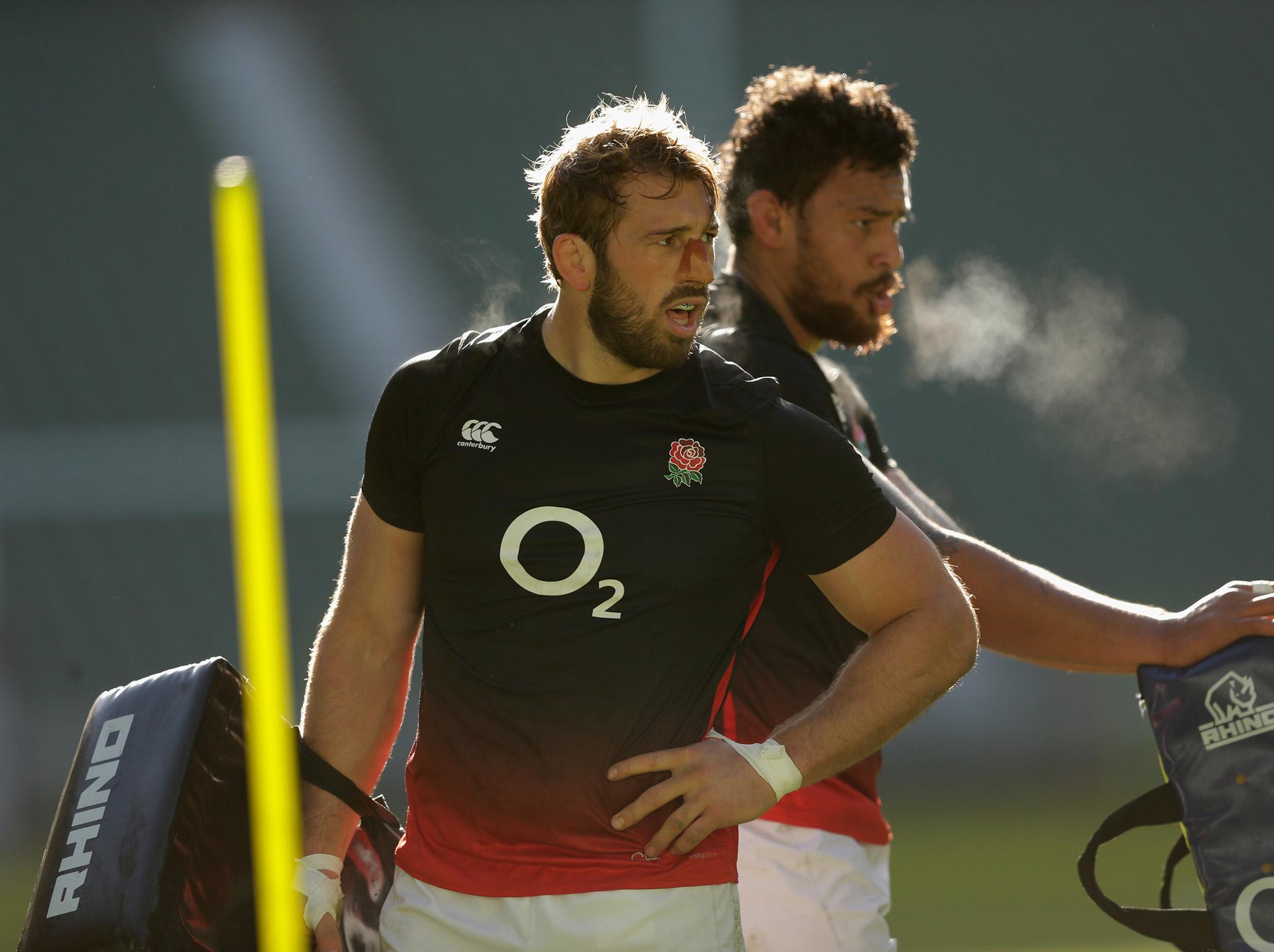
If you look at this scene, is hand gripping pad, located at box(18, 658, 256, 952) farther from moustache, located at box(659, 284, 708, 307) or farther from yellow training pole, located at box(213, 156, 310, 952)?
yellow training pole, located at box(213, 156, 310, 952)

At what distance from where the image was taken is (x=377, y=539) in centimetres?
262

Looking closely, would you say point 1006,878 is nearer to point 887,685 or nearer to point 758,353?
point 758,353

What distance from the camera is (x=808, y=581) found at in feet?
10.3

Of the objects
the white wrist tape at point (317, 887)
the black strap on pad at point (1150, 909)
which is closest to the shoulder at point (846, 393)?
the black strap on pad at point (1150, 909)

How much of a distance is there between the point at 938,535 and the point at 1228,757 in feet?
2.24

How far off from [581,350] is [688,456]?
287 millimetres

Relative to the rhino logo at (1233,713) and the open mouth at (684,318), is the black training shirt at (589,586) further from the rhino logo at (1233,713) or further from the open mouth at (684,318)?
the rhino logo at (1233,713)

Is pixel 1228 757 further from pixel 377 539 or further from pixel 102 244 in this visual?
pixel 102 244

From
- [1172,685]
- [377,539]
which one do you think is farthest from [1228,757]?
[377,539]

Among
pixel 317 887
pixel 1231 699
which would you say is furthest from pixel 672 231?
pixel 1231 699

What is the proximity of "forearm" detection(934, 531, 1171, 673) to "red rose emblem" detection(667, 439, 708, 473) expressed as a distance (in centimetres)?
75

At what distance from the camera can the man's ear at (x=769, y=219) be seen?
3.64 m

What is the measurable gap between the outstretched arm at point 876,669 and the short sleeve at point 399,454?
0.66 m

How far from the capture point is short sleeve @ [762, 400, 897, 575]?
95.7 inches
